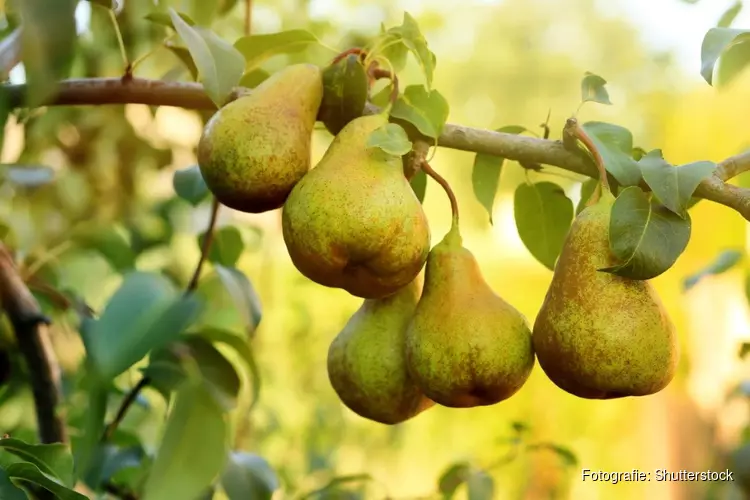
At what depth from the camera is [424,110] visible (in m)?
0.65

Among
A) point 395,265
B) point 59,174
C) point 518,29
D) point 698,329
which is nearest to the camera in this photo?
point 395,265

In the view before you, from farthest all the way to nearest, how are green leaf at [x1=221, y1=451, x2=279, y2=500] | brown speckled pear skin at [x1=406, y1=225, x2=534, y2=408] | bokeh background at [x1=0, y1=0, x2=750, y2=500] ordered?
bokeh background at [x1=0, y1=0, x2=750, y2=500]
green leaf at [x1=221, y1=451, x2=279, y2=500]
brown speckled pear skin at [x1=406, y1=225, x2=534, y2=408]

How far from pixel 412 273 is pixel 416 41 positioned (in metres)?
0.20

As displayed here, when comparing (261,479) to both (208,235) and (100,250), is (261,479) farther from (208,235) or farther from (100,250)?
(100,250)

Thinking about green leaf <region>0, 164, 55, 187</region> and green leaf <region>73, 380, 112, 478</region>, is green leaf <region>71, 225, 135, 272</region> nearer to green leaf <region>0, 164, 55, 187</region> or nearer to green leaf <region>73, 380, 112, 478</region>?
green leaf <region>0, 164, 55, 187</region>

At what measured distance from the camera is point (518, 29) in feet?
17.4

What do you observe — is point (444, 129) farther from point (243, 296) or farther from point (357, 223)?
point (243, 296)

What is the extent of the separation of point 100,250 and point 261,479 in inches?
16.7

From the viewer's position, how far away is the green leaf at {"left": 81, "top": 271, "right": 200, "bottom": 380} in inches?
20.2

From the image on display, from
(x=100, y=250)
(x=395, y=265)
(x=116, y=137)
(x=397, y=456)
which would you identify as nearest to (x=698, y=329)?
(x=397, y=456)

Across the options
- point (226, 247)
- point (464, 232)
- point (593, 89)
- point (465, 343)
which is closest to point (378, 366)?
point (465, 343)

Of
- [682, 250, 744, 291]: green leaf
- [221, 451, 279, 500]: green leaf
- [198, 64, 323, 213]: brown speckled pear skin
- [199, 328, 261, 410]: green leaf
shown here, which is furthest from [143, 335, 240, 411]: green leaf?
[682, 250, 744, 291]: green leaf

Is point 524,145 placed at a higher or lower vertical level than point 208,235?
higher

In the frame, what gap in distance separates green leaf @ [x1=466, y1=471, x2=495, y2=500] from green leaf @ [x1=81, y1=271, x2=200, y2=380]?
586mm
